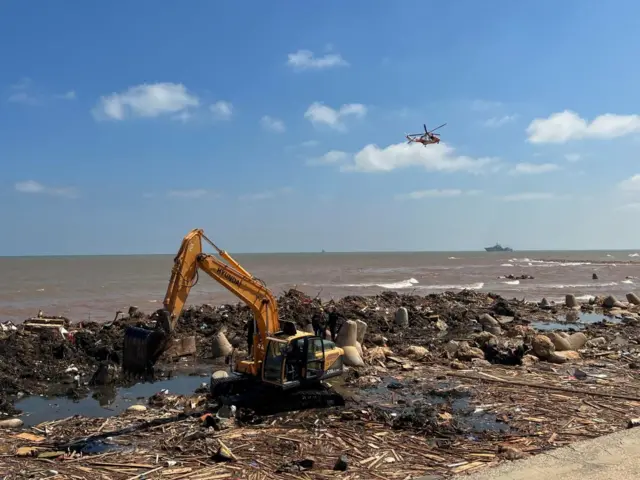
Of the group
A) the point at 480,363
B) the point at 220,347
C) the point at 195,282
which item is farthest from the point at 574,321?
the point at 195,282

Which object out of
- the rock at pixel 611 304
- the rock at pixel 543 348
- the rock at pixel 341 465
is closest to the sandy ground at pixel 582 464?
the rock at pixel 341 465

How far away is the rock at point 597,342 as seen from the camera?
19612 millimetres

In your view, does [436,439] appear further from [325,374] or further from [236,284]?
[236,284]

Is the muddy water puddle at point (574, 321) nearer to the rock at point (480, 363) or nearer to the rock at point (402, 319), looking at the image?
the rock at point (402, 319)

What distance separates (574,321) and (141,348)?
869 inches

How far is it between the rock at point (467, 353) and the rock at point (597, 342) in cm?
470

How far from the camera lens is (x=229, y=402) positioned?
11.3 m

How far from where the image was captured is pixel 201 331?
72.2 ft

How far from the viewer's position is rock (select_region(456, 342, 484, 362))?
17.3 metres

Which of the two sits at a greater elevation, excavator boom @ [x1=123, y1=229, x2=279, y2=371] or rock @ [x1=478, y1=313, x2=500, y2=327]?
excavator boom @ [x1=123, y1=229, x2=279, y2=371]

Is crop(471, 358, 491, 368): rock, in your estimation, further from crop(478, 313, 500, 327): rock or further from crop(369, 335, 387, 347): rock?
crop(478, 313, 500, 327): rock

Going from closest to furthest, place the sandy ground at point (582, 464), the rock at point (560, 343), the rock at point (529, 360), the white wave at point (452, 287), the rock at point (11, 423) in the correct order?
1. the sandy ground at point (582, 464)
2. the rock at point (11, 423)
3. the rock at point (529, 360)
4. the rock at point (560, 343)
5. the white wave at point (452, 287)

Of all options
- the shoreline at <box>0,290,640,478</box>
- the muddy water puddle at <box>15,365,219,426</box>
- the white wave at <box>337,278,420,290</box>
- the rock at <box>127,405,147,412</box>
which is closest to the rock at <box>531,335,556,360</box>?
the shoreline at <box>0,290,640,478</box>

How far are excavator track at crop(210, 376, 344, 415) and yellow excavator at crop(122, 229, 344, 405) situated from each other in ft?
0.10
